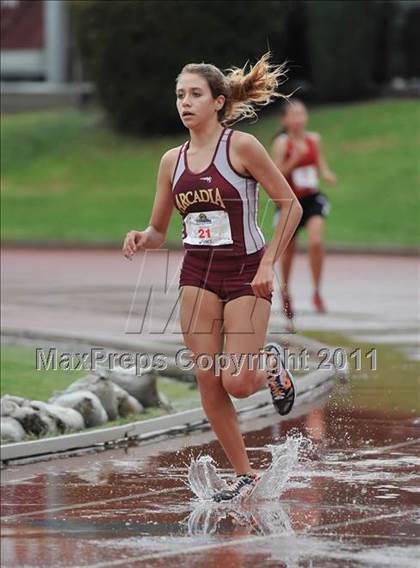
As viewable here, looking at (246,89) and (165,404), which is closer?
(246,89)

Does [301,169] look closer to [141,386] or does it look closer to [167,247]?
[141,386]

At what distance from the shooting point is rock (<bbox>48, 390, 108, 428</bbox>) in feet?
33.1

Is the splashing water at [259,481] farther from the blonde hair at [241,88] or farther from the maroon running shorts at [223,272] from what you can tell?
the blonde hair at [241,88]

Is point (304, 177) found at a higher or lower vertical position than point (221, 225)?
lower

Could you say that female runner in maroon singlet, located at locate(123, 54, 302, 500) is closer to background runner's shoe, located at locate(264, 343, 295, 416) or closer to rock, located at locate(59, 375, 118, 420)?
background runner's shoe, located at locate(264, 343, 295, 416)

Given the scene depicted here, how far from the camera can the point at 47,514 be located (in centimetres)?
738

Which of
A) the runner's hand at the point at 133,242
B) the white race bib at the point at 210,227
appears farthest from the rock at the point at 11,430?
the white race bib at the point at 210,227

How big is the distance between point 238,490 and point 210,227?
4.08 ft

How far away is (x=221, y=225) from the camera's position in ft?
25.5

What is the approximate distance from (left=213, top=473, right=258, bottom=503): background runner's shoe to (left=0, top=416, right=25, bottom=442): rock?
6.09ft

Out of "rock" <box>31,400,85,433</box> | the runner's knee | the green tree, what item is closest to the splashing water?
the runner's knee

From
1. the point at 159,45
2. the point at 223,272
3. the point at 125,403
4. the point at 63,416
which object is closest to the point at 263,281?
the point at 223,272

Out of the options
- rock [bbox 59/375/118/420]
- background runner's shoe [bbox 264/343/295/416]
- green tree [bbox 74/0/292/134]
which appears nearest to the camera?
background runner's shoe [bbox 264/343/295/416]

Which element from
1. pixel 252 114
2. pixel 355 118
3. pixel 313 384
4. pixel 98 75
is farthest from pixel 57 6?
pixel 252 114
